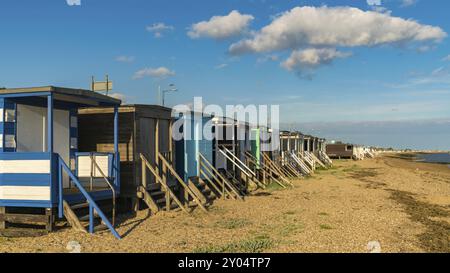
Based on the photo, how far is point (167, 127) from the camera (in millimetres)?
14102

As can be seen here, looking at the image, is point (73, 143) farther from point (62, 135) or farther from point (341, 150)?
point (341, 150)

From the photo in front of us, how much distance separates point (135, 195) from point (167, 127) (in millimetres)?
2892

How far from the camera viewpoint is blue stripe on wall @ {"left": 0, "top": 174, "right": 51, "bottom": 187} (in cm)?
911

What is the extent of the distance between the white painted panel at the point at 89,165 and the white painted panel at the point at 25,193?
68.5 inches

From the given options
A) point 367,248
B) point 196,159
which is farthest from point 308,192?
point 367,248

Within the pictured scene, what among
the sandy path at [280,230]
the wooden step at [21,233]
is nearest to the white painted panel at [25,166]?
the wooden step at [21,233]

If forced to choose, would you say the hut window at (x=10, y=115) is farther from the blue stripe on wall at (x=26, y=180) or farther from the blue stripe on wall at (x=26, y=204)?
the blue stripe on wall at (x=26, y=204)

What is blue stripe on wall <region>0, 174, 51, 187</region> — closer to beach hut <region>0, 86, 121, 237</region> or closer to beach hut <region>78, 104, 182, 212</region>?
beach hut <region>0, 86, 121, 237</region>

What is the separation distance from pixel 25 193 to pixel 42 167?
747mm

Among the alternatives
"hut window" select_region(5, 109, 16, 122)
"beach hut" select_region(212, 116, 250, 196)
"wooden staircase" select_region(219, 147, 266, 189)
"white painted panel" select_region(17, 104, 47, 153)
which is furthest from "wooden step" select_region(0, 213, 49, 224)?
"wooden staircase" select_region(219, 147, 266, 189)

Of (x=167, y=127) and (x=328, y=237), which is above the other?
(x=167, y=127)

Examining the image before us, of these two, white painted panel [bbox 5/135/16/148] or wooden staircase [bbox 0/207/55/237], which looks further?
white painted panel [bbox 5/135/16/148]

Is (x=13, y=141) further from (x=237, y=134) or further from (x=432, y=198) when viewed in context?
(x=432, y=198)

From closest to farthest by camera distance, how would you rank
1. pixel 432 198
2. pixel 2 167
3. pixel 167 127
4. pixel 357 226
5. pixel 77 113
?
pixel 2 167 → pixel 357 226 → pixel 77 113 → pixel 167 127 → pixel 432 198
